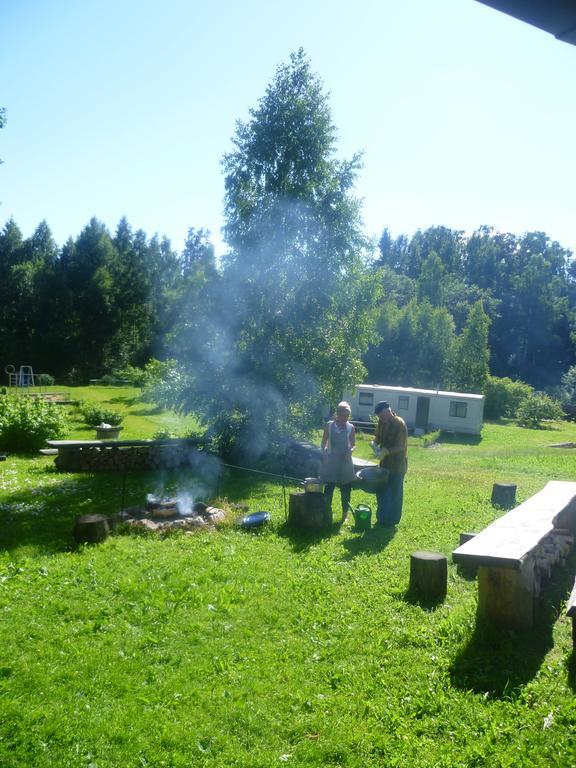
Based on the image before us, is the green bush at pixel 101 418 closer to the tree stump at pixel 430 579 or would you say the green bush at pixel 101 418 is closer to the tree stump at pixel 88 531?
the tree stump at pixel 88 531

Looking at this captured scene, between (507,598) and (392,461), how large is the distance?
12.5 ft

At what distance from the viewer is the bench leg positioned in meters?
4.70

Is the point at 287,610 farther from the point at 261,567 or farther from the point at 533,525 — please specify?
the point at 533,525

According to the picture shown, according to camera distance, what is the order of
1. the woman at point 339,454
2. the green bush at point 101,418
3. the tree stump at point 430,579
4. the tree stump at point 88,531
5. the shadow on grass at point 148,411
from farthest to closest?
1. the shadow on grass at point 148,411
2. the green bush at point 101,418
3. the woman at point 339,454
4. the tree stump at point 88,531
5. the tree stump at point 430,579

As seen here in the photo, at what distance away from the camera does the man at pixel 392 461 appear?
848 centimetres

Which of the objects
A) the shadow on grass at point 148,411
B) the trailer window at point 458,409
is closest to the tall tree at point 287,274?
the shadow on grass at point 148,411

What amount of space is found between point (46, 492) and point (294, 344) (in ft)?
22.2

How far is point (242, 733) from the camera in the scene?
11.9 feet

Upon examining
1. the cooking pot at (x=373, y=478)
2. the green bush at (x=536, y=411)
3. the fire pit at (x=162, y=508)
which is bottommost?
the green bush at (x=536, y=411)

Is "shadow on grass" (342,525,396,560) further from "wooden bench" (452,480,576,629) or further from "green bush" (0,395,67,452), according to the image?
"green bush" (0,395,67,452)

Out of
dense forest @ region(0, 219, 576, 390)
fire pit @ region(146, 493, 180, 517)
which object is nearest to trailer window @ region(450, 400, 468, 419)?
dense forest @ region(0, 219, 576, 390)

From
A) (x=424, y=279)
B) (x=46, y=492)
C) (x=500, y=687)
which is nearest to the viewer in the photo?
(x=500, y=687)

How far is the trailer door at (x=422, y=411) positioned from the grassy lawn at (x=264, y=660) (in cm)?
2171

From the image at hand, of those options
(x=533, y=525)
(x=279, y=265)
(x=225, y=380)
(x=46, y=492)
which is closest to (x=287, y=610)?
(x=533, y=525)
